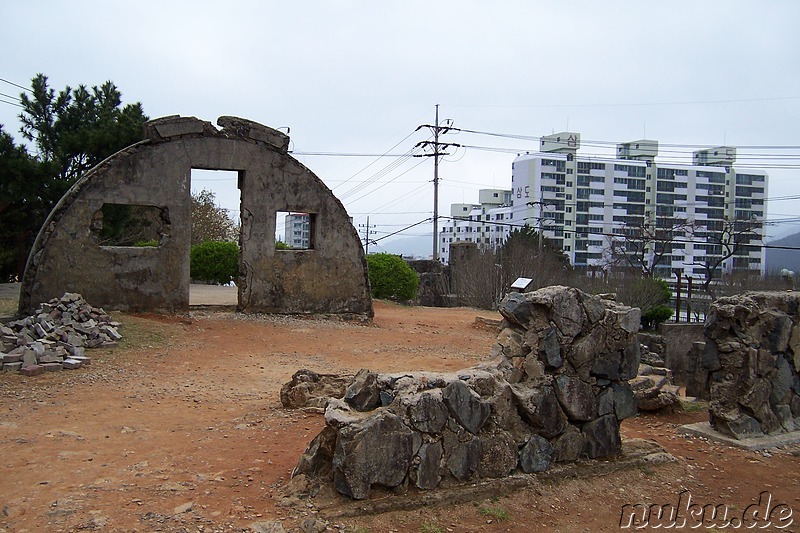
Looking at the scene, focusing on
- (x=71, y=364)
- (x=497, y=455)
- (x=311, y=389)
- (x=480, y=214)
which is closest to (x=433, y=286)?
(x=71, y=364)

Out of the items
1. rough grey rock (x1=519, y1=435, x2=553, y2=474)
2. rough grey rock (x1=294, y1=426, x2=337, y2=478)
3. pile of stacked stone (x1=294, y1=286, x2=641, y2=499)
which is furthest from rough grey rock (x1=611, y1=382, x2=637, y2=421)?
rough grey rock (x1=294, y1=426, x2=337, y2=478)

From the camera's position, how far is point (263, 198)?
51.1 feet

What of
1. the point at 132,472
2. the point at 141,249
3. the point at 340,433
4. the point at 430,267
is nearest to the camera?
the point at 340,433

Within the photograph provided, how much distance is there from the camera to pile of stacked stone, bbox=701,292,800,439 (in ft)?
24.1

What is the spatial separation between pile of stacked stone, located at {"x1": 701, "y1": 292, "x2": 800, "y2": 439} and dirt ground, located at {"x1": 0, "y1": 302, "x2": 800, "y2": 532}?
43 centimetres

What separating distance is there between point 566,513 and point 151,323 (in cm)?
986

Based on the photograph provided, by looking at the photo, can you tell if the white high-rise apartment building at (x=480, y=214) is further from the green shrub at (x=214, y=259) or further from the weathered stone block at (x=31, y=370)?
the weathered stone block at (x=31, y=370)

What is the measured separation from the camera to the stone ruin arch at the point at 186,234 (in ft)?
43.7

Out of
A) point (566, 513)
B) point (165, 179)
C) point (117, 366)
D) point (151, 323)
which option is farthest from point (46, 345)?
point (566, 513)

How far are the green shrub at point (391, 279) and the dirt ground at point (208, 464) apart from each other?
13.3m

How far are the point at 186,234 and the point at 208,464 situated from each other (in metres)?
9.85

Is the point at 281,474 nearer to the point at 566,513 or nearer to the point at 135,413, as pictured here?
the point at 566,513

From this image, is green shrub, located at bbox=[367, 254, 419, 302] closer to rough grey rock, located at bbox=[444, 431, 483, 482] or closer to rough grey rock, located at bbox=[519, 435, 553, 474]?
rough grey rock, located at bbox=[519, 435, 553, 474]

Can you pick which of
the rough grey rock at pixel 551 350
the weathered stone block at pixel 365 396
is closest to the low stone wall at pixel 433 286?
the rough grey rock at pixel 551 350
